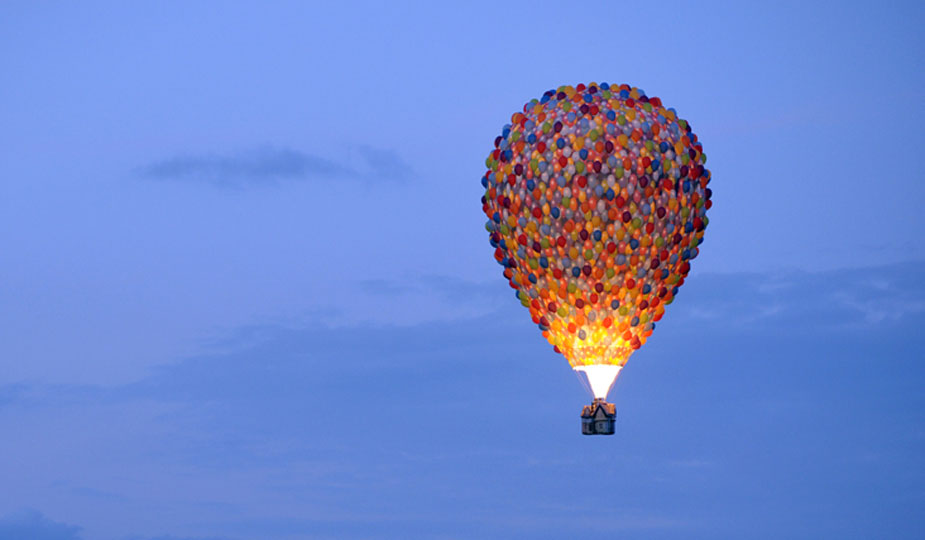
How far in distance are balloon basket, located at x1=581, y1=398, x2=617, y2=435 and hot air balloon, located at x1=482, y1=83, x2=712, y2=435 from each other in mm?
18

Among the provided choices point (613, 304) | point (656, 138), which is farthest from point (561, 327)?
point (656, 138)

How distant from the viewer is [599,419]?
4484cm

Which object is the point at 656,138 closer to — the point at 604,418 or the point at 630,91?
the point at 630,91

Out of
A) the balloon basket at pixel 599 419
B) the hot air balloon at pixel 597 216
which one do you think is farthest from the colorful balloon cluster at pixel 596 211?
the balloon basket at pixel 599 419

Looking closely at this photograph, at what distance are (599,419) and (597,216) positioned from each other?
390cm

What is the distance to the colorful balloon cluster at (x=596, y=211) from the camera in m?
43.4

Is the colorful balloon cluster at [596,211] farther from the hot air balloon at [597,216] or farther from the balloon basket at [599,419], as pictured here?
the balloon basket at [599,419]

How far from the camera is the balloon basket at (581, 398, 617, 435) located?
44.8 meters

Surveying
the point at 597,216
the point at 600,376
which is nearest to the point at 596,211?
the point at 597,216

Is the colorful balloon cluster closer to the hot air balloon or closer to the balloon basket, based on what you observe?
the hot air balloon

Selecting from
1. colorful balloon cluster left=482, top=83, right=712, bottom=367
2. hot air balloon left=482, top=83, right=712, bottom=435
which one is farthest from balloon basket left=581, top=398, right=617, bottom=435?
colorful balloon cluster left=482, top=83, right=712, bottom=367

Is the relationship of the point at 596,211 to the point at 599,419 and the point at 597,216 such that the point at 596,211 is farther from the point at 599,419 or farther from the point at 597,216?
the point at 599,419

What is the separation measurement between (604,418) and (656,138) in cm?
515

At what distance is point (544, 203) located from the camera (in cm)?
4362
